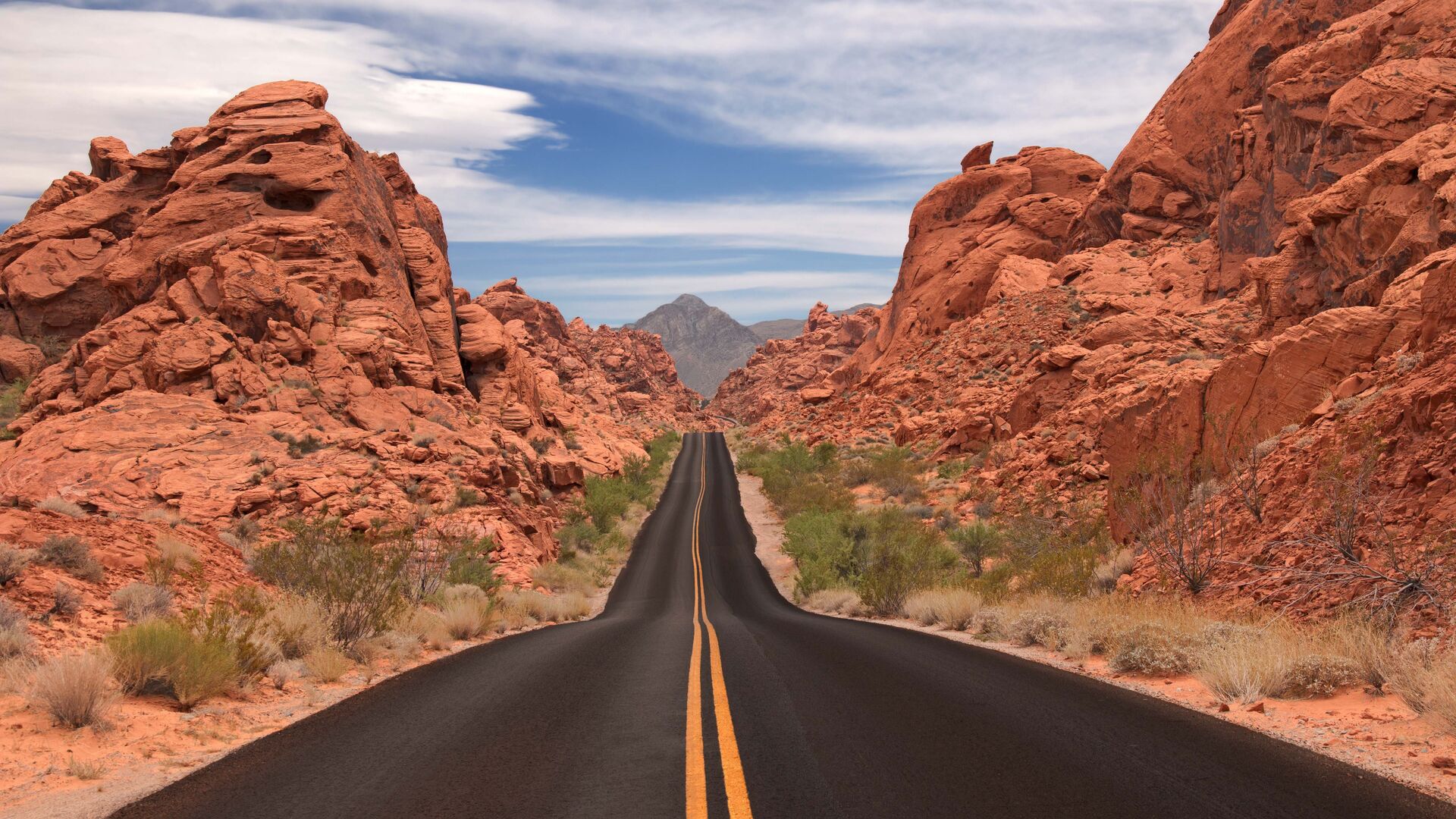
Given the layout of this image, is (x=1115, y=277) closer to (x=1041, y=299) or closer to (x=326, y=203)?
(x=1041, y=299)

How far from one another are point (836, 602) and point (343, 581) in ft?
52.9

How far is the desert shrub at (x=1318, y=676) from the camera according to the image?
694 cm

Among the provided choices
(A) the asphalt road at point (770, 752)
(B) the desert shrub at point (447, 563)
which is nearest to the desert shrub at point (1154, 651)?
(A) the asphalt road at point (770, 752)

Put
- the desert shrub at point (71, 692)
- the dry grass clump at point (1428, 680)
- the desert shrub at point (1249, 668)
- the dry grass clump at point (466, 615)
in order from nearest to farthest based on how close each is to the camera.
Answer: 1. the dry grass clump at point (1428, 680)
2. the desert shrub at point (71, 692)
3. the desert shrub at point (1249, 668)
4. the dry grass clump at point (466, 615)

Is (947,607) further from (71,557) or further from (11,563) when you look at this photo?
(11,563)

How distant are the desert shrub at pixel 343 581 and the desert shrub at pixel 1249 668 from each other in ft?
33.8

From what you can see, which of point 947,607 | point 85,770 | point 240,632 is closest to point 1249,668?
point 947,607

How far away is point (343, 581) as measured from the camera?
11.7 metres

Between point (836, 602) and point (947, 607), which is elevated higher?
point (947, 607)

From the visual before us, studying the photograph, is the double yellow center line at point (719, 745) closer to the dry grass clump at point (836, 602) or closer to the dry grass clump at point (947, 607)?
the dry grass clump at point (947, 607)

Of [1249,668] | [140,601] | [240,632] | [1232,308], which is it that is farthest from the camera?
[1232,308]

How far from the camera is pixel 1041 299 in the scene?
53.5m

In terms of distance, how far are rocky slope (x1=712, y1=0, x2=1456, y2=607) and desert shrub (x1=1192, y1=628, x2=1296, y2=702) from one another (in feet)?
5.66

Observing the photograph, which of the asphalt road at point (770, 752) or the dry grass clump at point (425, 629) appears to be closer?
the asphalt road at point (770, 752)
